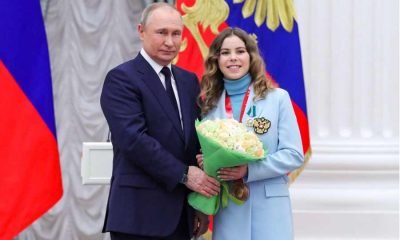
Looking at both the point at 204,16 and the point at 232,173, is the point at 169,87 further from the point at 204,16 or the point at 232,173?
the point at 204,16

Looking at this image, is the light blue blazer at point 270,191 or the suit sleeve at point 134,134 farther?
the light blue blazer at point 270,191

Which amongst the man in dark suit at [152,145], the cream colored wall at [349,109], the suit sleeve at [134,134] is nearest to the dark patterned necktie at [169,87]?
the man in dark suit at [152,145]

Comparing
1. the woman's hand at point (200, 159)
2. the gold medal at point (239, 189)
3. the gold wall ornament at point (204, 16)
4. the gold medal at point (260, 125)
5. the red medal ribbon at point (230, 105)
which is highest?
the gold wall ornament at point (204, 16)

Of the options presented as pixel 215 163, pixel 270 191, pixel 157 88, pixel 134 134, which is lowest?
pixel 270 191

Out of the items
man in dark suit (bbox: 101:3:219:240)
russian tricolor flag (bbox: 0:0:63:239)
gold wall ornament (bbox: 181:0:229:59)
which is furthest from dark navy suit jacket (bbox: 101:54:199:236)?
gold wall ornament (bbox: 181:0:229:59)

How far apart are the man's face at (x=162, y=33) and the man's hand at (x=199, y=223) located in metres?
0.62

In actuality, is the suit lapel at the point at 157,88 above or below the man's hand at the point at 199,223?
above

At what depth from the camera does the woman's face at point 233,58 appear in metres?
2.77

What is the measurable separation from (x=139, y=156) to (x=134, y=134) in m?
0.08

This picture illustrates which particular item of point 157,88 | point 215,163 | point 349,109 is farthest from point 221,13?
point 215,163

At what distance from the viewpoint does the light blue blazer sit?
2711 millimetres

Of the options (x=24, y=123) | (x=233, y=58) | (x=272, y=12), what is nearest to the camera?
(x=233, y=58)

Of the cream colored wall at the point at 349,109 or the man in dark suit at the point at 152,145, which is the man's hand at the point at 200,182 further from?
the cream colored wall at the point at 349,109

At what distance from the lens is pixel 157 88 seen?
2.68m
